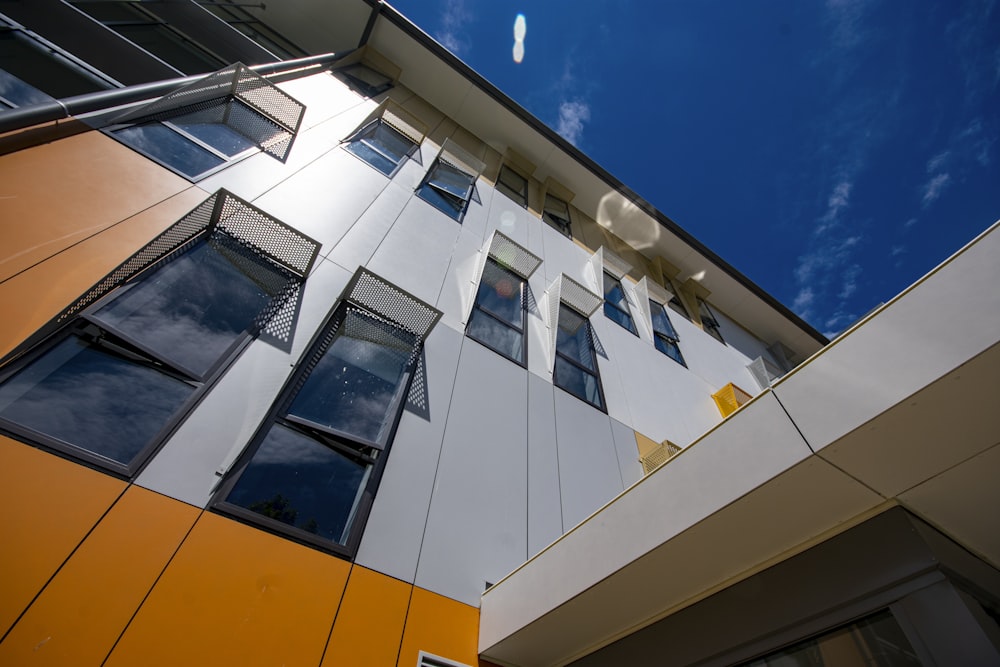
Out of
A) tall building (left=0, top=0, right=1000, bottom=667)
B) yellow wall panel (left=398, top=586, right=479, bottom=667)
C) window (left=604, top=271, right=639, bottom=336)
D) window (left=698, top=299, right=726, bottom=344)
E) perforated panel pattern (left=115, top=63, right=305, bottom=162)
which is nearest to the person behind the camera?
tall building (left=0, top=0, right=1000, bottom=667)

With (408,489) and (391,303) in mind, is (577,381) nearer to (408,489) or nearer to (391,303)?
(391,303)

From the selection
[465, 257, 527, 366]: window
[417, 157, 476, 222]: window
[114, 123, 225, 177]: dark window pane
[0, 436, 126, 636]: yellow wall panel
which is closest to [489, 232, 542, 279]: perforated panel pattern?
[465, 257, 527, 366]: window

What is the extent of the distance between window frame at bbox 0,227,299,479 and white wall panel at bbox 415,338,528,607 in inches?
89.3

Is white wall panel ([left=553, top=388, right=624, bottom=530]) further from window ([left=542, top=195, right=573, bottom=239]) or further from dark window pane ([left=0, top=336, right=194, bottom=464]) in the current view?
window ([left=542, top=195, right=573, bottom=239])

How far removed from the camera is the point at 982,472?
238cm

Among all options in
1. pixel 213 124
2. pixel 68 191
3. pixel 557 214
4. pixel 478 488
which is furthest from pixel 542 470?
pixel 557 214

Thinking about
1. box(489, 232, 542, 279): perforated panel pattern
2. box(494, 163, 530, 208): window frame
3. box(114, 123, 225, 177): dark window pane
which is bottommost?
box(114, 123, 225, 177): dark window pane

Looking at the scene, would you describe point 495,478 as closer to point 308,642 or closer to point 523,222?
point 308,642

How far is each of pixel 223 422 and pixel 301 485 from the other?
813 millimetres

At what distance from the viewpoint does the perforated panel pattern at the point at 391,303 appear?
5312 mm

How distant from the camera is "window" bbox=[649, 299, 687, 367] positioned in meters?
11.3

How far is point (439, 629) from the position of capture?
361cm

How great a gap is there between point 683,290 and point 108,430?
15942 mm

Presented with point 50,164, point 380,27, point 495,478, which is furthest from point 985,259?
point 380,27
